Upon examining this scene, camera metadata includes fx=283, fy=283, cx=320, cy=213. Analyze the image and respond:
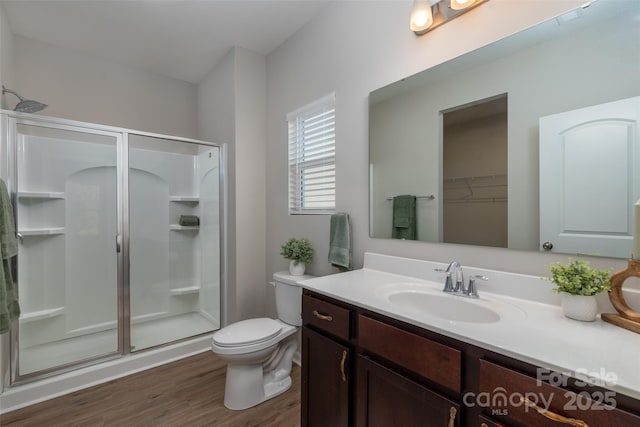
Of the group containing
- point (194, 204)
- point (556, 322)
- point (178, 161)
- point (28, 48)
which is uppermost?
point (28, 48)

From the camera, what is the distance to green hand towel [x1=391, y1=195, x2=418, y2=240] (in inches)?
61.8

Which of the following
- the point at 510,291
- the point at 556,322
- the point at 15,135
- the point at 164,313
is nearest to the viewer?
the point at 556,322

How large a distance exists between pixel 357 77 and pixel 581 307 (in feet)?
5.32

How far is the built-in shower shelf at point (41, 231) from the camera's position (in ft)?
6.97

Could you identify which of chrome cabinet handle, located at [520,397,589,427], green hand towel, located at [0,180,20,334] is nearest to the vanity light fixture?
chrome cabinet handle, located at [520,397,589,427]

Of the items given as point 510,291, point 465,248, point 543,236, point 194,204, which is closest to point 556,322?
point 510,291

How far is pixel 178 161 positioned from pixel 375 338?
256 cm

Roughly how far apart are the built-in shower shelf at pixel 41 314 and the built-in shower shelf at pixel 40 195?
872mm

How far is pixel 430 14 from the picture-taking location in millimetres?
1429

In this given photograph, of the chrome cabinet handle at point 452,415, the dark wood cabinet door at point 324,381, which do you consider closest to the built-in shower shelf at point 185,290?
the dark wood cabinet door at point 324,381

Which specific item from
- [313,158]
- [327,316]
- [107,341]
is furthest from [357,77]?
[107,341]

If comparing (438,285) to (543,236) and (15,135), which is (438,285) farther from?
(15,135)

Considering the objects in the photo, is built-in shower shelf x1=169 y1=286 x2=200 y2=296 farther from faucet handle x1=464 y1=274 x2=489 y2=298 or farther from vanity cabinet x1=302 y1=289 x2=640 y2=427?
faucet handle x1=464 y1=274 x2=489 y2=298

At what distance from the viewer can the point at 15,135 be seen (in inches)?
76.6
